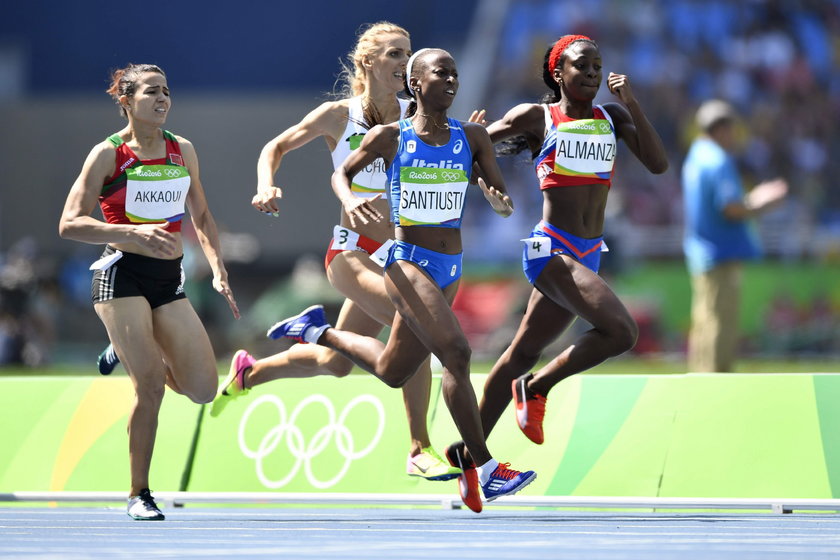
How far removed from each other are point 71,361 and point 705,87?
1223 centimetres

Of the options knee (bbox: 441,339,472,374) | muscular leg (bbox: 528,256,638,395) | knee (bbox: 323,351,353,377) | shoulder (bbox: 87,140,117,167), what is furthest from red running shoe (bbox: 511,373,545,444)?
shoulder (bbox: 87,140,117,167)

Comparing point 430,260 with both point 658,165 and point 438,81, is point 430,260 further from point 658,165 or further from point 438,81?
point 658,165

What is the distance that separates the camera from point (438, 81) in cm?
745

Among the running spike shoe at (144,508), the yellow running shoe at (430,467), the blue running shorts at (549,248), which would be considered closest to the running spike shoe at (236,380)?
the running spike shoe at (144,508)

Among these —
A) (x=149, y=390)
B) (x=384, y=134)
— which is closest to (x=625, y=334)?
(x=384, y=134)

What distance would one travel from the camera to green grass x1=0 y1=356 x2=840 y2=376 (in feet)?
59.3

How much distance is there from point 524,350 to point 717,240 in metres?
4.10

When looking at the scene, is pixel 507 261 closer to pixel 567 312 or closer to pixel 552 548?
pixel 567 312

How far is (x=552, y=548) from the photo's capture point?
6.37 metres

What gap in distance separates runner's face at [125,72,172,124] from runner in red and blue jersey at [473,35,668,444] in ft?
5.81

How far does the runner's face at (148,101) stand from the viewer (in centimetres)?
823

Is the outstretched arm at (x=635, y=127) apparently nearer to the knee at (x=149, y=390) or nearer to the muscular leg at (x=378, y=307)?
the muscular leg at (x=378, y=307)

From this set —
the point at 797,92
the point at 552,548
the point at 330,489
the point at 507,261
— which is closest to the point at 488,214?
the point at 507,261

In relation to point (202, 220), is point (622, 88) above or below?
above
